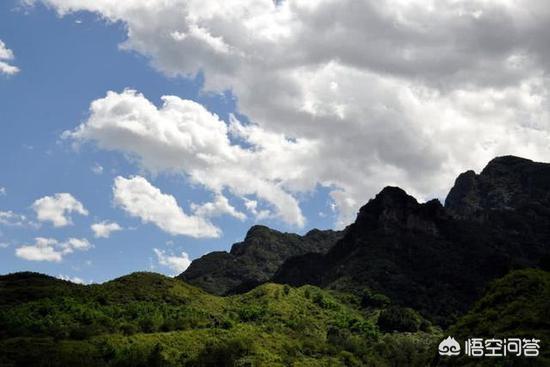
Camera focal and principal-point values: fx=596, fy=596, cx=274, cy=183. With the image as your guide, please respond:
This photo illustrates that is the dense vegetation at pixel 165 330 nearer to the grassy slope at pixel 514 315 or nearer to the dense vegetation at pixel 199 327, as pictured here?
the dense vegetation at pixel 199 327

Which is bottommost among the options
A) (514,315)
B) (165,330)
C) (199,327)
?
(165,330)

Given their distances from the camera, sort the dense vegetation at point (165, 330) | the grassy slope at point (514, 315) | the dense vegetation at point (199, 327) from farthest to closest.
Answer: the dense vegetation at point (165, 330), the dense vegetation at point (199, 327), the grassy slope at point (514, 315)

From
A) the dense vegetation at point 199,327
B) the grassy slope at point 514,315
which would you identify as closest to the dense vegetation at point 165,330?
the dense vegetation at point 199,327

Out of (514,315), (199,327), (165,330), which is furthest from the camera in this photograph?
(199,327)

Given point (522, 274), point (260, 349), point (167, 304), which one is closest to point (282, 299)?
point (167, 304)

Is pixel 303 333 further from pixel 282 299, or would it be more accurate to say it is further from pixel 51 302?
pixel 51 302

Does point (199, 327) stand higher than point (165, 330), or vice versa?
point (199, 327)

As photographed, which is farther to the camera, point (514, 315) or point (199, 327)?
point (199, 327)

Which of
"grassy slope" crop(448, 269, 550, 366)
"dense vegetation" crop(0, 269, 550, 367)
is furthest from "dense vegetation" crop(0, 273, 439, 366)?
"grassy slope" crop(448, 269, 550, 366)

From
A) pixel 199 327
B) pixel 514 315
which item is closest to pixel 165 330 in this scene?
pixel 199 327

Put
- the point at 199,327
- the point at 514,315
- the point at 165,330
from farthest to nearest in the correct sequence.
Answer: the point at 199,327 < the point at 165,330 < the point at 514,315

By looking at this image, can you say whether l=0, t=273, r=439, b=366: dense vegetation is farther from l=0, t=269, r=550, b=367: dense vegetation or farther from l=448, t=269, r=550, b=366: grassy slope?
l=448, t=269, r=550, b=366: grassy slope

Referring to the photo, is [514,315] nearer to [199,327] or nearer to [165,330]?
[165,330]

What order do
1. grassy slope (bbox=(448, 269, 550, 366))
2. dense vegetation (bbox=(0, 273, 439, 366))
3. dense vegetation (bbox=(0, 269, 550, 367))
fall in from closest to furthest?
grassy slope (bbox=(448, 269, 550, 366)), dense vegetation (bbox=(0, 269, 550, 367)), dense vegetation (bbox=(0, 273, 439, 366))
